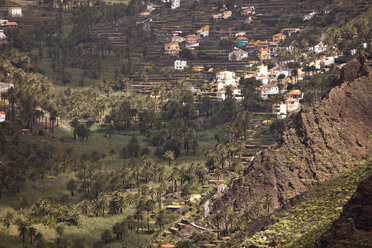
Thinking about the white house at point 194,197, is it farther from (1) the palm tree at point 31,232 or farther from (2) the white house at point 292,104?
(2) the white house at point 292,104

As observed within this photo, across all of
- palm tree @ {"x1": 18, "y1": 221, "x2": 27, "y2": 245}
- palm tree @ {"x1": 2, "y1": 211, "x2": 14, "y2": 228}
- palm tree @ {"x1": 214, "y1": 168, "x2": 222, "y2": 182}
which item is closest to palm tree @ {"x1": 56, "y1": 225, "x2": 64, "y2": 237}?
palm tree @ {"x1": 18, "y1": 221, "x2": 27, "y2": 245}

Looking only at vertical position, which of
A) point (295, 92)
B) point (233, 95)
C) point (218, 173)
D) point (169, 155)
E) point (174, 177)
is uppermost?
point (295, 92)

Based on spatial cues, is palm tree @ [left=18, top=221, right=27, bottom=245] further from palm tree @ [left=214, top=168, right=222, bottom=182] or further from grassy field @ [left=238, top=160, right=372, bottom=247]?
grassy field @ [left=238, top=160, right=372, bottom=247]

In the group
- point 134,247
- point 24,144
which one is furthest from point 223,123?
point 134,247

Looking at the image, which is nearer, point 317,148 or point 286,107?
point 317,148

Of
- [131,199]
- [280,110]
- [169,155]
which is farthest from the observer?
[280,110]

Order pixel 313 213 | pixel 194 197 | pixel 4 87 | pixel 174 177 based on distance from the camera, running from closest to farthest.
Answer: pixel 313 213
pixel 194 197
pixel 174 177
pixel 4 87

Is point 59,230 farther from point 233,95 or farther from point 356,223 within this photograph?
point 233,95

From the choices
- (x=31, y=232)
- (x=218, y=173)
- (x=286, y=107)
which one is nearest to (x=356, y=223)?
(x=31, y=232)
